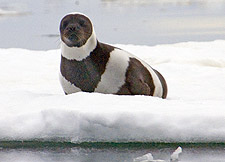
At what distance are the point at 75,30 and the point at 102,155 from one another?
175cm

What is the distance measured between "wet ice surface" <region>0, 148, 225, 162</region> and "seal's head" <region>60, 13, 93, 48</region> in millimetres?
1578

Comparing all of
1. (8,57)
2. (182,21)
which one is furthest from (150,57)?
(182,21)

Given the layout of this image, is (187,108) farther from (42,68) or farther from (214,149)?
(42,68)

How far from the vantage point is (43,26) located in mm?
15531

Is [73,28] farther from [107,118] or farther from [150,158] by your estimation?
[150,158]

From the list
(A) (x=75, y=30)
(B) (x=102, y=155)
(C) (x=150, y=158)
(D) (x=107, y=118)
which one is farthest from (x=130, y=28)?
(C) (x=150, y=158)

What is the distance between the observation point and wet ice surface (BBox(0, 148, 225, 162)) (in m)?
3.14

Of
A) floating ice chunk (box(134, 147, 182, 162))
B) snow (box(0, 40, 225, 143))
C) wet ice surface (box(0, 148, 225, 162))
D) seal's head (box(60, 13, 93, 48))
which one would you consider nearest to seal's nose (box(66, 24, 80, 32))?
seal's head (box(60, 13, 93, 48))

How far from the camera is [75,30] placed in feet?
15.6

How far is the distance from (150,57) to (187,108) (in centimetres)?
480

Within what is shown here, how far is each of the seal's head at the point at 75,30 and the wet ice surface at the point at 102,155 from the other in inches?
62.1

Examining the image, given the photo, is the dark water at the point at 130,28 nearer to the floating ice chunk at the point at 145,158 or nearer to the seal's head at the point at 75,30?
the seal's head at the point at 75,30

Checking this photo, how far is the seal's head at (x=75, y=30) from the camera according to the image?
472 centimetres

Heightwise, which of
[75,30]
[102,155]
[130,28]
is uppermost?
[75,30]
